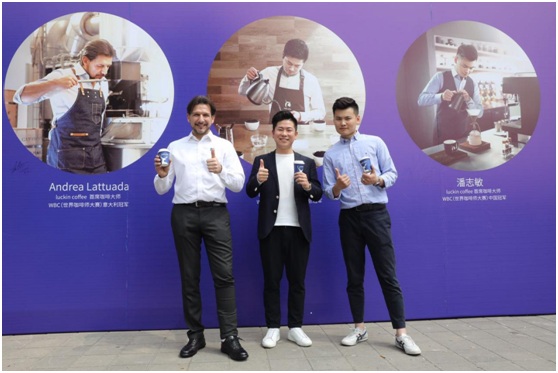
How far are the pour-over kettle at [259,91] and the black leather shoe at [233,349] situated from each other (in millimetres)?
2078

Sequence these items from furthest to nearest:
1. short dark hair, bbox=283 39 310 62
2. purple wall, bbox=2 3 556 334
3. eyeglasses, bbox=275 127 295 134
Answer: short dark hair, bbox=283 39 310 62, purple wall, bbox=2 3 556 334, eyeglasses, bbox=275 127 295 134

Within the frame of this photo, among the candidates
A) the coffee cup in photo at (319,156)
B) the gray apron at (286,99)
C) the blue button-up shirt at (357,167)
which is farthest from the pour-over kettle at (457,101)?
the gray apron at (286,99)

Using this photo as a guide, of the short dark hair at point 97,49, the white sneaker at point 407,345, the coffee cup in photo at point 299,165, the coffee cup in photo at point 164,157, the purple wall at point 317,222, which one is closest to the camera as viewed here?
the coffee cup in photo at point 164,157

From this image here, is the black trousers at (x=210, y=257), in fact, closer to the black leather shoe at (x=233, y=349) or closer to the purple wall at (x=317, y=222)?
the black leather shoe at (x=233, y=349)

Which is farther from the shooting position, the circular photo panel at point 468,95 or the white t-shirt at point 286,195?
the circular photo panel at point 468,95

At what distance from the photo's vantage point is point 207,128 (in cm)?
308

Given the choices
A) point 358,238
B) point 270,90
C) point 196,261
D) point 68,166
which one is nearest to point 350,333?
point 358,238

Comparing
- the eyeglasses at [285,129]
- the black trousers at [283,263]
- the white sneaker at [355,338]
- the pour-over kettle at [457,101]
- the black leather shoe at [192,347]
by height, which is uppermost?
the pour-over kettle at [457,101]

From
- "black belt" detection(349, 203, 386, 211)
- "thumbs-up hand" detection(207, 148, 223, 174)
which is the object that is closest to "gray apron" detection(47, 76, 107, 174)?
"thumbs-up hand" detection(207, 148, 223, 174)

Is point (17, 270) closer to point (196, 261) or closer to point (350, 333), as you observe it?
point (196, 261)

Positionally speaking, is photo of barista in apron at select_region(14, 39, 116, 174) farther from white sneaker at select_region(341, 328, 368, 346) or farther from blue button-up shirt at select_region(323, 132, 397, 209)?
white sneaker at select_region(341, 328, 368, 346)

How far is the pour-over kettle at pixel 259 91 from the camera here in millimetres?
3787

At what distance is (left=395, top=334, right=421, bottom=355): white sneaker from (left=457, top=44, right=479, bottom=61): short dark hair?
9.01ft

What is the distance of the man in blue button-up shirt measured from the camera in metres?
3.07
